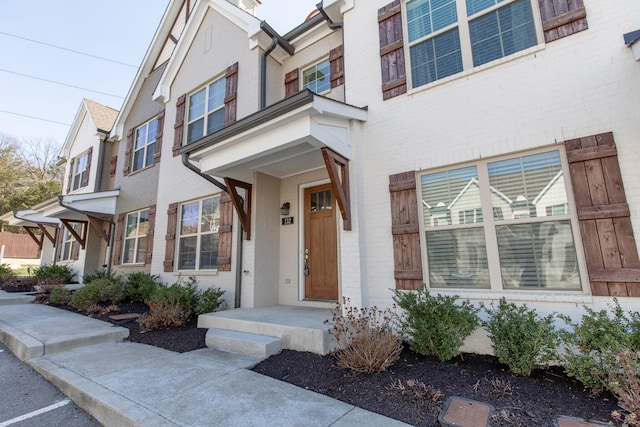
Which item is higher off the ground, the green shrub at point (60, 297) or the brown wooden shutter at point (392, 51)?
the brown wooden shutter at point (392, 51)

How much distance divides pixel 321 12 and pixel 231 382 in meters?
6.19

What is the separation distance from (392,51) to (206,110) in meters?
4.80

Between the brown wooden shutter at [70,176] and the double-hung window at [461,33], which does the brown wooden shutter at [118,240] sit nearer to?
the brown wooden shutter at [70,176]

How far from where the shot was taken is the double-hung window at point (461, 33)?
3986mm

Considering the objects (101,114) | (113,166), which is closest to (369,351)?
(113,166)

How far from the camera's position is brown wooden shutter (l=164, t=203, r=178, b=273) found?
289 inches

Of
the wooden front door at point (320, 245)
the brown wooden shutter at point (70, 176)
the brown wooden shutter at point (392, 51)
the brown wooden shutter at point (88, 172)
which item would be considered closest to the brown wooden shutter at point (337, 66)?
the brown wooden shutter at point (392, 51)

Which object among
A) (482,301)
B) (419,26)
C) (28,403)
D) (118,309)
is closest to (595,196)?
(482,301)

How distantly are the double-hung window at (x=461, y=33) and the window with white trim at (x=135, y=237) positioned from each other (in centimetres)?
816

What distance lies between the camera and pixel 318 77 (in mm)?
6453

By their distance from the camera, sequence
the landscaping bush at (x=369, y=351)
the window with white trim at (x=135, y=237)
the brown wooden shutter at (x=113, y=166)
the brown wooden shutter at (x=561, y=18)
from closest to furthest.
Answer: the landscaping bush at (x=369, y=351) → the brown wooden shutter at (x=561, y=18) → the window with white trim at (x=135, y=237) → the brown wooden shutter at (x=113, y=166)

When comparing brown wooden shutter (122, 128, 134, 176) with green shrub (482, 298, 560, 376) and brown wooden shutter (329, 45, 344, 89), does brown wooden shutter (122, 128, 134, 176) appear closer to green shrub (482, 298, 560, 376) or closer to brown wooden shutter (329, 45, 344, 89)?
brown wooden shutter (329, 45, 344, 89)

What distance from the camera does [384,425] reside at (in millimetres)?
2252

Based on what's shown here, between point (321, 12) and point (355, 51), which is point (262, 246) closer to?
point (355, 51)
